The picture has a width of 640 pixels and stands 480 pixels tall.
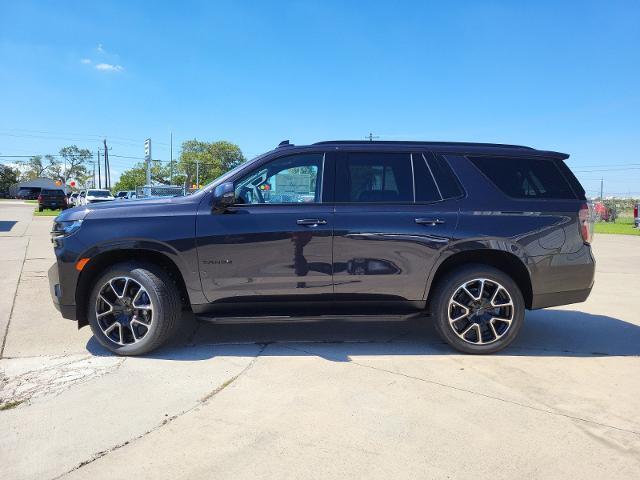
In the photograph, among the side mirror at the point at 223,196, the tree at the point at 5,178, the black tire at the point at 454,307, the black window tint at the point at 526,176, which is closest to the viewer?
the side mirror at the point at 223,196

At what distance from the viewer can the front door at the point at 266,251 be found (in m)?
4.14

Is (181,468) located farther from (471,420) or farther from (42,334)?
(42,334)

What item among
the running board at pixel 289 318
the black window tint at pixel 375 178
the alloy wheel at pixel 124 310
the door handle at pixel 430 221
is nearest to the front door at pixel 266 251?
the running board at pixel 289 318

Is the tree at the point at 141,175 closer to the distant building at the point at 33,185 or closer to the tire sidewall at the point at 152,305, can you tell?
the distant building at the point at 33,185

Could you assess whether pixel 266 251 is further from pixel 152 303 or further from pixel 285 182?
pixel 152 303

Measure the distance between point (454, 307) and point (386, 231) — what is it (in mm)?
945

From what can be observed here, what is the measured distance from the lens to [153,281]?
414cm

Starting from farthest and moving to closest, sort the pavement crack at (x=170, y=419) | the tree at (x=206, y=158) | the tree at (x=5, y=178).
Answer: the tree at (x=5, y=178)
the tree at (x=206, y=158)
the pavement crack at (x=170, y=419)

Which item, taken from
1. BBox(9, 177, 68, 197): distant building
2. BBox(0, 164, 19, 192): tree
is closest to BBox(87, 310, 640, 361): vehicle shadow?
BBox(9, 177, 68, 197): distant building

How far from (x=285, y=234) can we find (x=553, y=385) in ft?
8.07

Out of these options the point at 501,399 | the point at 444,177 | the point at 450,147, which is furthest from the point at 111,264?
the point at 501,399

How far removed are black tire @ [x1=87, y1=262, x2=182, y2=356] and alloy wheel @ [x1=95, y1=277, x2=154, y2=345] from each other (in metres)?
0.03

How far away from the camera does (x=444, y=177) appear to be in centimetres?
439

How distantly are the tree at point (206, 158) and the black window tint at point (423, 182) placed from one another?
8247cm
